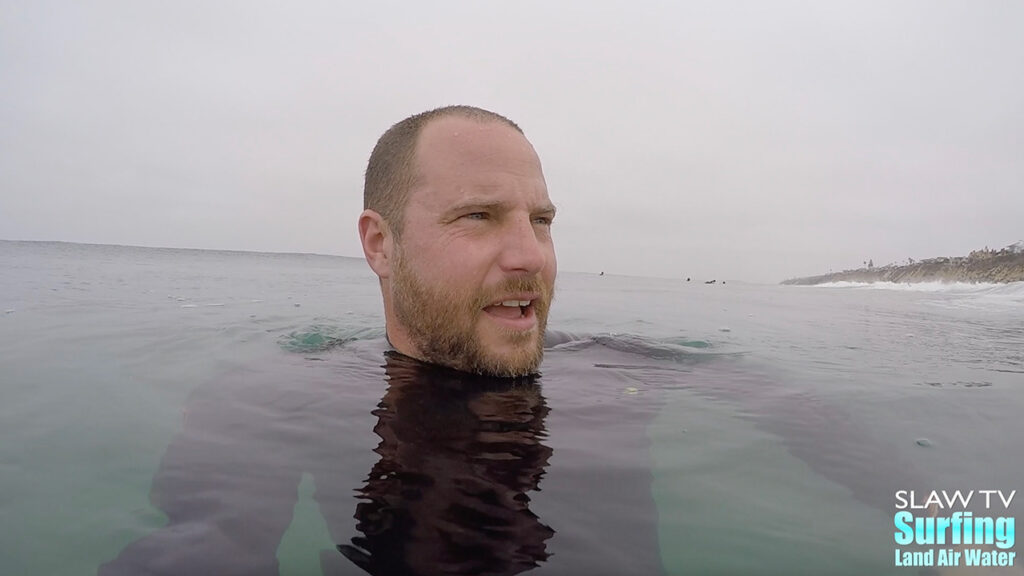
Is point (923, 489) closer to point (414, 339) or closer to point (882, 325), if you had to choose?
point (414, 339)

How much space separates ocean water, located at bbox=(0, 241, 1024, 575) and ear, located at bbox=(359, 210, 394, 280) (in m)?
0.76

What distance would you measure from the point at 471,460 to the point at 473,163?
187 cm

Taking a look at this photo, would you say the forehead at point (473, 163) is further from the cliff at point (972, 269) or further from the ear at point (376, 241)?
the cliff at point (972, 269)

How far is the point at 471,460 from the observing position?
221 cm

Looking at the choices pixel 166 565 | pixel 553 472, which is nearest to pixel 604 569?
pixel 553 472

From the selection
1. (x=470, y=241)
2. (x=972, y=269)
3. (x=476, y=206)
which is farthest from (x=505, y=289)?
(x=972, y=269)

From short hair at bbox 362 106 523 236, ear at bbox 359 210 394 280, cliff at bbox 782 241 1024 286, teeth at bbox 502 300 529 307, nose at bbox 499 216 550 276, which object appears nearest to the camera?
nose at bbox 499 216 550 276

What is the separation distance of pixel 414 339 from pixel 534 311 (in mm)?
935

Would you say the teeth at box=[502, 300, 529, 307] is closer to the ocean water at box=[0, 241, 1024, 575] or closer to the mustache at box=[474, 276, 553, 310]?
the mustache at box=[474, 276, 553, 310]

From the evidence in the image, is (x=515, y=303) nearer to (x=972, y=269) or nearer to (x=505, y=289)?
(x=505, y=289)

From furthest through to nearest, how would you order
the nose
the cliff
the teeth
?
1. the cliff
2. the teeth
3. the nose

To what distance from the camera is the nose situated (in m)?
3.08

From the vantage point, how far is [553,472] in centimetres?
218

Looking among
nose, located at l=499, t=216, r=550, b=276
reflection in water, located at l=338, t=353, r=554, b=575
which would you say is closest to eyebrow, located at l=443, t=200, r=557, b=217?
nose, located at l=499, t=216, r=550, b=276
